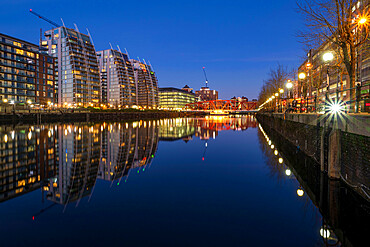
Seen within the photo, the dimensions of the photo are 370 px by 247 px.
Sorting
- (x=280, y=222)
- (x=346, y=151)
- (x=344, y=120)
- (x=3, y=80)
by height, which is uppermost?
(x=3, y=80)

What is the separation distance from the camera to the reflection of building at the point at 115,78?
167 metres

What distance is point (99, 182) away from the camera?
12.1 m

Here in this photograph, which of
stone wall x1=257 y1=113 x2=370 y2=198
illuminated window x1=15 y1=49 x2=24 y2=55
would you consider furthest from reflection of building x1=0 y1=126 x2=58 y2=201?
illuminated window x1=15 y1=49 x2=24 y2=55

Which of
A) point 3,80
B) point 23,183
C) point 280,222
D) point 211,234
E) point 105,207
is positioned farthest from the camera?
point 3,80

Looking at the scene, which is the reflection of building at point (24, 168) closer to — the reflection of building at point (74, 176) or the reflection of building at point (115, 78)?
the reflection of building at point (74, 176)

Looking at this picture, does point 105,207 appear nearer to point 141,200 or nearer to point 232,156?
point 141,200

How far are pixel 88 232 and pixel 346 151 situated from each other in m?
10.4

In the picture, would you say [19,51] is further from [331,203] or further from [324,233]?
[324,233]

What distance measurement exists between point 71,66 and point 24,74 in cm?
2454

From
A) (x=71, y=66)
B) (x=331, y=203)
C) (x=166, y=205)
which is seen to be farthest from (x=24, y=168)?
(x=71, y=66)

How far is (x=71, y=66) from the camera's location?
4919 inches

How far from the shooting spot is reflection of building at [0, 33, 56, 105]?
9600 cm

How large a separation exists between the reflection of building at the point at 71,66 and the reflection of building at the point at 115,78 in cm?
3333

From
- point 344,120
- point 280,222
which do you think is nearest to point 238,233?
point 280,222
